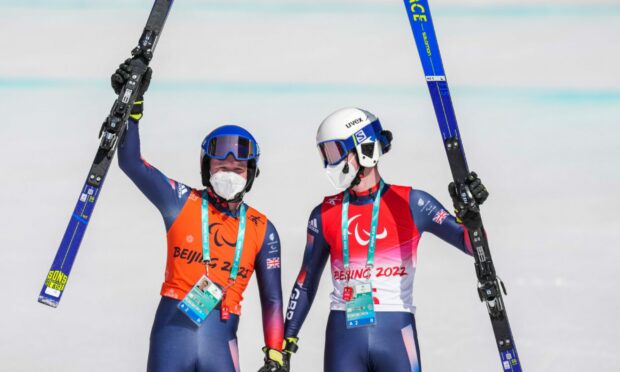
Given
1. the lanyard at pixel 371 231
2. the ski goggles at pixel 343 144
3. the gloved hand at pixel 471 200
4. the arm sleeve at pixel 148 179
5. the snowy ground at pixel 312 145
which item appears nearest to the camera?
the gloved hand at pixel 471 200

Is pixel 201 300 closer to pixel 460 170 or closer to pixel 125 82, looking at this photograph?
pixel 125 82

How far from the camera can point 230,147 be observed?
7.18 m

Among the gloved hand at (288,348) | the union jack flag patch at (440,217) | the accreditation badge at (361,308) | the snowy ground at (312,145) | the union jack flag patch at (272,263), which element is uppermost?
the snowy ground at (312,145)

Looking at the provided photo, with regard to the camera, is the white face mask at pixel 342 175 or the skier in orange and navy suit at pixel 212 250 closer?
the skier in orange and navy suit at pixel 212 250

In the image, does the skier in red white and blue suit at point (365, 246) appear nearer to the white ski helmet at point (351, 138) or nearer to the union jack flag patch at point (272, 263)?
the white ski helmet at point (351, 138)

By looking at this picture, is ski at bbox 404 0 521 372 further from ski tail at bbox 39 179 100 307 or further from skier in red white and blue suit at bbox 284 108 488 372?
ski tail at bbox 39 179 100 307

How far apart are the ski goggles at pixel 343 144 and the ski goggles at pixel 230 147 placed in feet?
1.54

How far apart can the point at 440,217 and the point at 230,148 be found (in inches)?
52.5

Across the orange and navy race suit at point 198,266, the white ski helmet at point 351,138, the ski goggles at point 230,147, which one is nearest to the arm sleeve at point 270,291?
the orange and navy race suit at point 198,266

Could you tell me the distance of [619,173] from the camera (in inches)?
551

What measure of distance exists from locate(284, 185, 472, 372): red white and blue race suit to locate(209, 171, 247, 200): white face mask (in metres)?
0.56

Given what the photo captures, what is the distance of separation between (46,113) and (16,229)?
416 cm

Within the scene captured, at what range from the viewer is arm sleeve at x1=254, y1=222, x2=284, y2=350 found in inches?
285

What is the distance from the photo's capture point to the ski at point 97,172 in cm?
704
